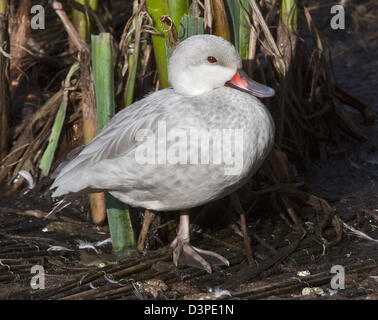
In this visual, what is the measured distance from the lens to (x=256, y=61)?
13.6ft

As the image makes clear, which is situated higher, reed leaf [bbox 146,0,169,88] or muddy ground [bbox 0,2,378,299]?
reed leaf [bbox 146,0,169,88]

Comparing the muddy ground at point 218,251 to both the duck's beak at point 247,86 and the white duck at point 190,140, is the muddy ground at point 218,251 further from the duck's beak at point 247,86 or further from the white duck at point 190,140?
the duck's beak at point 247,86

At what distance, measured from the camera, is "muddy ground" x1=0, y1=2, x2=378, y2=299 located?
323 centimetres

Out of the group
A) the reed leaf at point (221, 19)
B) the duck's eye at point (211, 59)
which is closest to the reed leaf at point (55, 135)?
the reed leaf at point (221, 19)

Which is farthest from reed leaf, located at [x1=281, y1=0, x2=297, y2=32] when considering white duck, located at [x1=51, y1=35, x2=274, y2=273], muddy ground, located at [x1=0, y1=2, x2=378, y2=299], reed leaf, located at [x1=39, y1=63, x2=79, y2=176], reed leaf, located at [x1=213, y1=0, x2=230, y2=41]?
reed leaf, located at [x1=39, y1=63, x2=79, y2=176]

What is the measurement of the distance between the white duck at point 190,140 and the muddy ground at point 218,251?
243 mm

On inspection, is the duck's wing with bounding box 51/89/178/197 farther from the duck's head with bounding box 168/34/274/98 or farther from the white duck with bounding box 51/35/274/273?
the duck's head with bounding box 168/34/274/98

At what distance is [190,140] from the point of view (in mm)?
3119

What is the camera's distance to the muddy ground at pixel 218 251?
10.6ft

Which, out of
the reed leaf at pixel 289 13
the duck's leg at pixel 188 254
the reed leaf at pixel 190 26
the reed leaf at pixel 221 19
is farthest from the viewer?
the reed leaf at pixel 289 13

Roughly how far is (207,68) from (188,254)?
0.92 meters

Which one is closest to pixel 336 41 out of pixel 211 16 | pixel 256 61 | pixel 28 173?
pixel 256 61

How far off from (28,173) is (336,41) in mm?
2731

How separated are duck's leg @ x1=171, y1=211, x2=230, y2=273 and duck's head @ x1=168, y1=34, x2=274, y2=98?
0.73 meters
